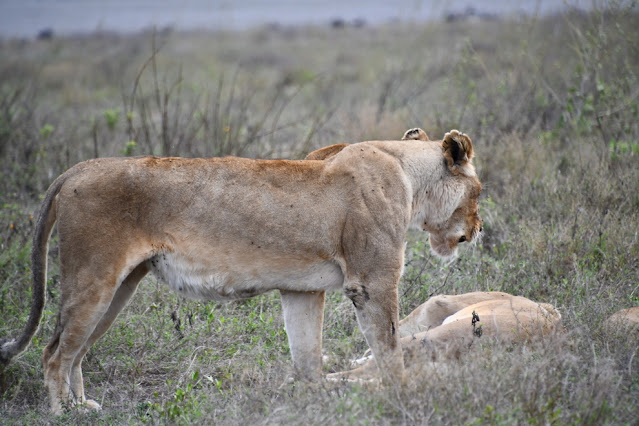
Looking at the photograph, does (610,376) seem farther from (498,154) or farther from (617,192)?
(498,154)

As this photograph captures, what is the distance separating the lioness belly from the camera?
13.0 feet

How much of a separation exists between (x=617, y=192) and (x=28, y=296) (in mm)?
5083

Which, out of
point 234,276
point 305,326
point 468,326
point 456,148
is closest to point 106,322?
point 234,276

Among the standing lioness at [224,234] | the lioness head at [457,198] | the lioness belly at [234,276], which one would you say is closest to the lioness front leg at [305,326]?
the standing lioness at [224,234]

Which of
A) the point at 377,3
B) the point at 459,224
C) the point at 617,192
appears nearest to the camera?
the point at 459,224

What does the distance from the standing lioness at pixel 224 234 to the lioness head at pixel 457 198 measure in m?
0.29

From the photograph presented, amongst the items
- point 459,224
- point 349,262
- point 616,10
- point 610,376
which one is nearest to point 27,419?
point 349,262

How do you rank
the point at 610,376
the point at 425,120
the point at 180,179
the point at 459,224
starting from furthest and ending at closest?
the point at 425,120, the point at 459,224, the point at 180,179, the point at 610,376

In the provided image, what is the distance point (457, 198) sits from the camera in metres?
4.55

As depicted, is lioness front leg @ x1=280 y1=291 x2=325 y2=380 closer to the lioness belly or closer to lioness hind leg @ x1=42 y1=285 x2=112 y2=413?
the lioness belly

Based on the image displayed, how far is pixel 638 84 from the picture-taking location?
27.1 ft

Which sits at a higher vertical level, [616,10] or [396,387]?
[616,10]

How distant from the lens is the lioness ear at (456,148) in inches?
174

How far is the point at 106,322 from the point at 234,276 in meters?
1.01
